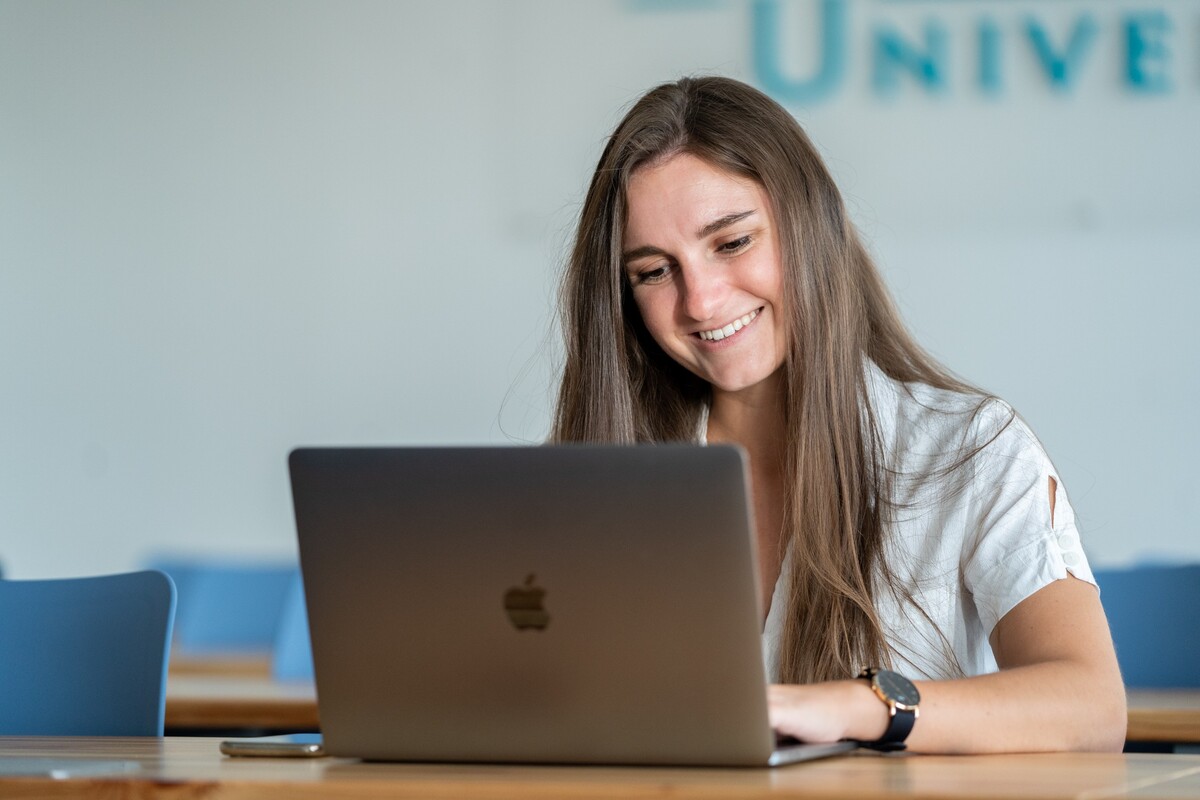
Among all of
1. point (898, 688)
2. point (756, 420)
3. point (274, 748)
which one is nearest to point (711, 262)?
point (756, 420)

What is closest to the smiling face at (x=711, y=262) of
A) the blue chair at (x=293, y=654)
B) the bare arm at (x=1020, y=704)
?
the bare arm at (x=1020, y=704)

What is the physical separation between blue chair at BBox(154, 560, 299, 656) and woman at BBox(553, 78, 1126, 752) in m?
2.14

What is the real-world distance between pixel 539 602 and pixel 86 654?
3.28ft

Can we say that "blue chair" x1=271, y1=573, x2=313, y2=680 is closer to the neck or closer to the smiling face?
the neck

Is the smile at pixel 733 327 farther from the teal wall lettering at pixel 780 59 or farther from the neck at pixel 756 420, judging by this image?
the teal wall lettering at pixel 780 59

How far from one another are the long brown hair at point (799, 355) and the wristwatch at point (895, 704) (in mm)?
383

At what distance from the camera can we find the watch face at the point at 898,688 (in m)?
1.11

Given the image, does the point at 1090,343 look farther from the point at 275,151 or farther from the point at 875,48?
the point at 275,151

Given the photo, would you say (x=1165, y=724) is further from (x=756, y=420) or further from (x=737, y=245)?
Result: (x=737, y=245)

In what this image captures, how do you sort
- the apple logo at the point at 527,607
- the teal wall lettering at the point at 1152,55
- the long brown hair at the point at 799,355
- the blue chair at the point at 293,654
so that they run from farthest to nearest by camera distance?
1. the teal wall lettering at the point at 1152,55
2. the blue chair at the point at 293,654
3. the long brown hair at the point at 799,355
4. the apple logo at the point at 527,607

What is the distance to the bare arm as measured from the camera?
1083 millimetres

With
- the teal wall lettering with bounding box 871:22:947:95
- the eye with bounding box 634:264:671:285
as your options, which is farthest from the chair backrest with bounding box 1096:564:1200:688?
the teal wall lettering with bounding box 871:22:947:95

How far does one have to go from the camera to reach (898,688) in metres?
1.12

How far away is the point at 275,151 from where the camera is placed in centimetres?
471
